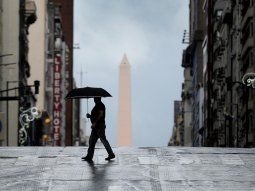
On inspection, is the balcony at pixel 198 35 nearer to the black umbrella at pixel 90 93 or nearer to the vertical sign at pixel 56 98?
the vertical sign at pixel 56 98

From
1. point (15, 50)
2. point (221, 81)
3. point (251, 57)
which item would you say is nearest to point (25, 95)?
point (15, 50)

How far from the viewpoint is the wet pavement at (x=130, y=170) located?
81.7ft

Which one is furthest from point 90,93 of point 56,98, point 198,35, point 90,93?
point 198,35

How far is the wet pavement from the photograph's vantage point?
2489 cm

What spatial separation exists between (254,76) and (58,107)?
112623mm

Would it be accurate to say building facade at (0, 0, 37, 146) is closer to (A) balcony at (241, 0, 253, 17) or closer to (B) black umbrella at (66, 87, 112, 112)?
(A) balcony at (241, 0, 253, 17)

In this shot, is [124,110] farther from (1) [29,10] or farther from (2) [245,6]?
(2) [245,6]

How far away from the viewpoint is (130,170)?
28.7 meters

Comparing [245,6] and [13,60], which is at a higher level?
[245,6]

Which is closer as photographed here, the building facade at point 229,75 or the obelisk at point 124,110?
the building facade at point 229,75

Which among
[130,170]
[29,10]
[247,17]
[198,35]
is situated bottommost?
[130,170]

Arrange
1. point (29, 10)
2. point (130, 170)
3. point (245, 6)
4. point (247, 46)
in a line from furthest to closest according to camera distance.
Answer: point (29, 10) < point (245, 6) < point (247, 46) < point (130, 170)

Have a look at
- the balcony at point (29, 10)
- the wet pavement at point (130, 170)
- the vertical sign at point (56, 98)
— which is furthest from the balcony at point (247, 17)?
the vertical sign at point (56, 98)

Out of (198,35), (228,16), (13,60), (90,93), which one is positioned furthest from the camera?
(198,35)
